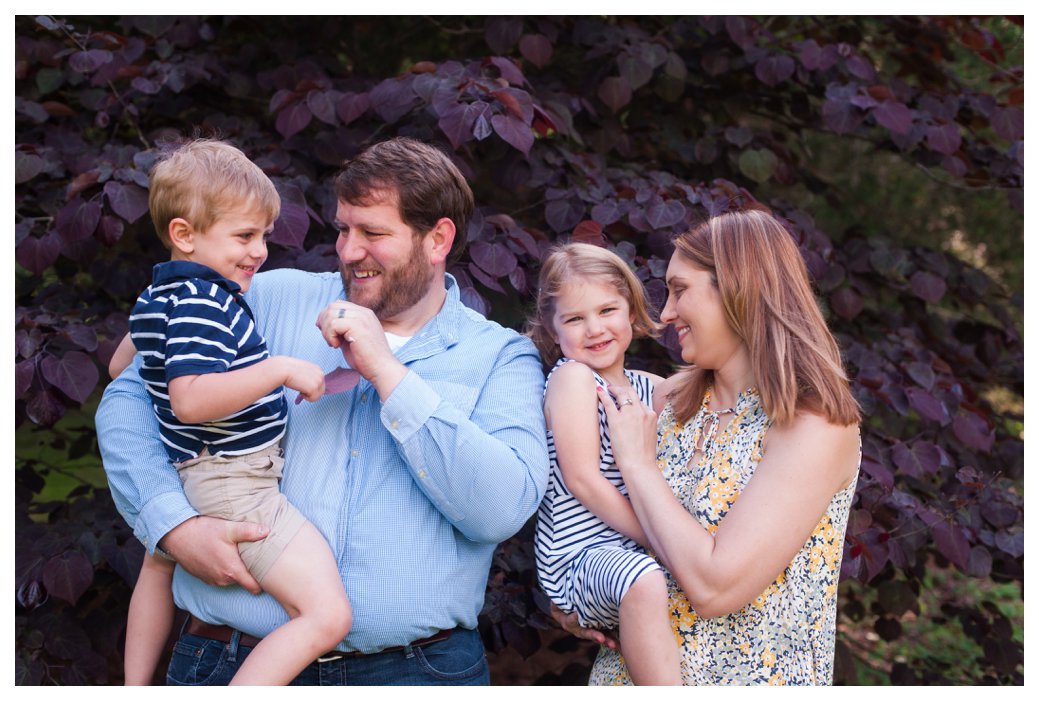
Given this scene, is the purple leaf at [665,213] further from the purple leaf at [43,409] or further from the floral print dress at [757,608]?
the purple leaf at [43,409]

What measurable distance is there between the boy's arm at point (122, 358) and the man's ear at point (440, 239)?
0.75 m

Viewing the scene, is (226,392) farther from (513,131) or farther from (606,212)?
(606,212)

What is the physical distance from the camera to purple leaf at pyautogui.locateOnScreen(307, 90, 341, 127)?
2.80m

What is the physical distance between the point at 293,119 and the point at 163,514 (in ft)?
4.24

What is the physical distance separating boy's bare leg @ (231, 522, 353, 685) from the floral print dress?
68 cm

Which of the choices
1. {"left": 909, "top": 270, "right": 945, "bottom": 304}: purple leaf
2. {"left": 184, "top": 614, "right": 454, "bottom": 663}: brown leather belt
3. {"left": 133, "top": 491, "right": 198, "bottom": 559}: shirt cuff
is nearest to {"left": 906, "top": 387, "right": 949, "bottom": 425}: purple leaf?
{"left": 909, "top": 270, "right": 945, "bottom": 304}: purple leaf

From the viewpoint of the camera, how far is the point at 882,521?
278 centimetres

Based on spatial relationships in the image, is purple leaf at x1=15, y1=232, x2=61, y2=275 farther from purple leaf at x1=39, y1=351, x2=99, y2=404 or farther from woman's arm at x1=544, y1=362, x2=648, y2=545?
woman's arm at x1=544, y1=362, x2=648, y2=545

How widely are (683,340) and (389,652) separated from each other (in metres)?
0.89

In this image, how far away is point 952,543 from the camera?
2.81 meters

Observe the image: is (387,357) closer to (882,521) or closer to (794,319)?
(794,319)

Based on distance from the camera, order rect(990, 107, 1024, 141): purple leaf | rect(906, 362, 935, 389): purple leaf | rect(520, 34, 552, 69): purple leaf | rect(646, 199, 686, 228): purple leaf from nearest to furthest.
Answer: rect(646, 199, 686, 228): purple leaf → rect(906, 362, 935, 389): purple leaf → rect(520, 34, 552, 69): purple leaf → rect(990, 107, 1024, 141): purple leaf

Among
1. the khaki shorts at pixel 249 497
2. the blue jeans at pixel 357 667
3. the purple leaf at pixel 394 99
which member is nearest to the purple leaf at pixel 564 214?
the purple leaf at pixel 394 99
